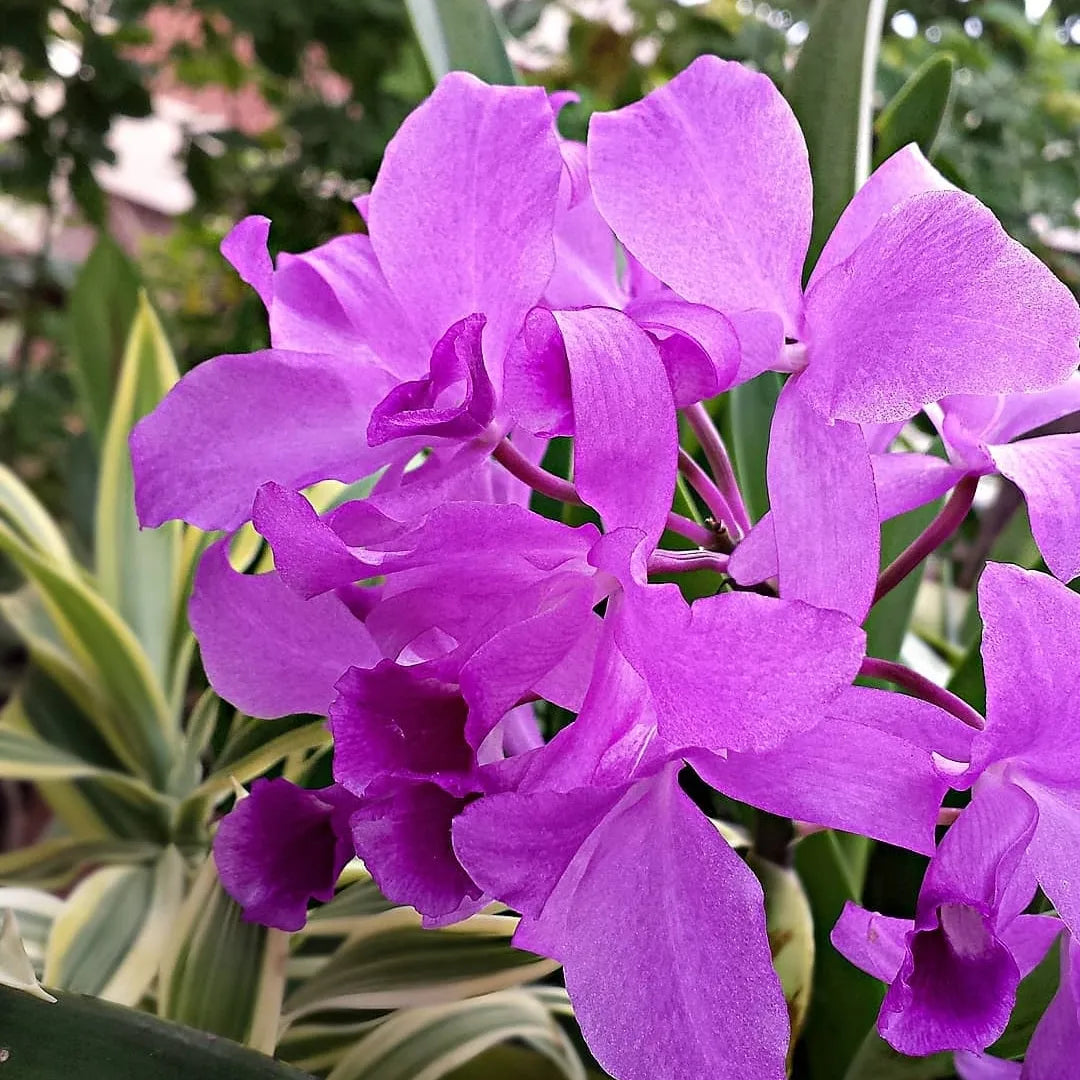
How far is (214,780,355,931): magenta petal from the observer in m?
0.29

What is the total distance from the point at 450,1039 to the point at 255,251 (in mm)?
357

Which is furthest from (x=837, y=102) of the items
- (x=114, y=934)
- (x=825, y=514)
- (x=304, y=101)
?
(x=304, y=101)

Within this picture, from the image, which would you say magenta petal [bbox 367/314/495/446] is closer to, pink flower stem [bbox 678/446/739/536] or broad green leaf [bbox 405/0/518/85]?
pink flower stem [bbox 678/446/739/536]

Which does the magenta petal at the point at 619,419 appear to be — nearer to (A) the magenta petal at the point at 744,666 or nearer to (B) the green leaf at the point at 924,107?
(A) the magenta petal at the point at 744,666

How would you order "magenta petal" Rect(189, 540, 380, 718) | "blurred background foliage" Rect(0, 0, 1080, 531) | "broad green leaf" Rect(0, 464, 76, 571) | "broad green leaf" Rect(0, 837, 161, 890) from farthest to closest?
A: 1. "blurred background foliage" Rect(0, 0, 1080, 531)
2. "broad green leaf" Rect(0, 464, 76, 571)
3. "broad green leaf" Rect(0, 837, 161, 890)
4. "magenta petal" Rect(189, 540, 380, 718)

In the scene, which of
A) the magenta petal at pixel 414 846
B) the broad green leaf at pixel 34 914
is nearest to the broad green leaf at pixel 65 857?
the broad green leaf at pixel 34 914

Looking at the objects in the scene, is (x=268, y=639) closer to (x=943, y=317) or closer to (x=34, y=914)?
(x=943, y=317)

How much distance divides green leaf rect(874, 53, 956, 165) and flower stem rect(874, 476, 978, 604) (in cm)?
18

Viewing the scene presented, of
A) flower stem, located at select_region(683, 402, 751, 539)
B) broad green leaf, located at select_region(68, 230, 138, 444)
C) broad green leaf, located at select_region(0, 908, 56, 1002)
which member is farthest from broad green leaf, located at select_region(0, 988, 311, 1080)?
broad green leaf, located at select_region(68, 230, 138, 444)

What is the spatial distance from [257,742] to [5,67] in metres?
1.12

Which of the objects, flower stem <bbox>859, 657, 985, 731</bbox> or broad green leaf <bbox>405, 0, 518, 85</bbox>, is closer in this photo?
flower stem <bbox>859, 657, 985, 731</bbox>

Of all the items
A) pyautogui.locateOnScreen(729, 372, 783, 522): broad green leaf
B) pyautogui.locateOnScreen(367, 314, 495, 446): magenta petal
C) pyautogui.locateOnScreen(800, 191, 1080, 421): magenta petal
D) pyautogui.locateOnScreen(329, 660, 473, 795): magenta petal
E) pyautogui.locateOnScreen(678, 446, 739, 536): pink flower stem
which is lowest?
pyautogui.locateOnScreen(729, 372, 783, 522): broad green leaf

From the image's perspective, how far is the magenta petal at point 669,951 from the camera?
0.22 m

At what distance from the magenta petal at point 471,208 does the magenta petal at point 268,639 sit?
9 centimetres
